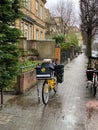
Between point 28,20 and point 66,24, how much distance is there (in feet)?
107

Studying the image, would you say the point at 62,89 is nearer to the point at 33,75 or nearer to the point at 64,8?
Result: the point at 33,75

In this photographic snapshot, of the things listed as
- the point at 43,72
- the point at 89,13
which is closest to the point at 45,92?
the point at 43,72

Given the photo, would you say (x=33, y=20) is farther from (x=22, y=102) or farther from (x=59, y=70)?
(x=22, y=102)

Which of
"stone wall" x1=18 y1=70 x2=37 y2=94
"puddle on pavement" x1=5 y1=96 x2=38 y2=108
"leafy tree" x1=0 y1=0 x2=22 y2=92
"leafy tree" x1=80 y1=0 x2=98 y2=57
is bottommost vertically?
"puddle on pavement" x1=5 y1=96 x2=38 y2=108

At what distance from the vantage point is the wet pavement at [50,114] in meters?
7.19

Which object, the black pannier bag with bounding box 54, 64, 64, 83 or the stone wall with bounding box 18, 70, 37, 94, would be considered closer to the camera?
the stone wall with bounding box 18, 70, 37, 94

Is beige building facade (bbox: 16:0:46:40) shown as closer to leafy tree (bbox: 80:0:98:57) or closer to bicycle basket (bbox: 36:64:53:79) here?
leafy tree (bbox: 80:0:98:57)

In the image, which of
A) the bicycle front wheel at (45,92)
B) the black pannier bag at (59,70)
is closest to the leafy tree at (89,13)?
the black pannier bag at (59,70)

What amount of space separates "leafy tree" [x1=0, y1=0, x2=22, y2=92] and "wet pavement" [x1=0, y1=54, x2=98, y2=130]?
1035 mm

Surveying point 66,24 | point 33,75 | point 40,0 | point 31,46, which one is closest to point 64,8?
point 66,24

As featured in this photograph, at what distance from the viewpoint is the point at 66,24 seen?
6062 centimetres

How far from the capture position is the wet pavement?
719 cm

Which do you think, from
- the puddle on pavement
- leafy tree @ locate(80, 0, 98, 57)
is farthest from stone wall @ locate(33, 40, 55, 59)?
the puddle on pavement

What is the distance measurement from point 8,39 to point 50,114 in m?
2.39
